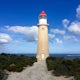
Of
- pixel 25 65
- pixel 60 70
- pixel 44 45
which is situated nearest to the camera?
pixel 60 70

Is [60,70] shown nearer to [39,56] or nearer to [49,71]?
[49,71]

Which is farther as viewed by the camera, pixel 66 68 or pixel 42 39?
pixel 42 39

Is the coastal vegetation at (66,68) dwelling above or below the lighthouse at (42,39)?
below

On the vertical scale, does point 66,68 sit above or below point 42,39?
below

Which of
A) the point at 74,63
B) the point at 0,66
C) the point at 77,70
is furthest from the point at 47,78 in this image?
the point at 0,66

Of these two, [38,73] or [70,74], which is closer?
[70,74]

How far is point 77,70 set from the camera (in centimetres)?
2058

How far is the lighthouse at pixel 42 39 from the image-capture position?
101 ft

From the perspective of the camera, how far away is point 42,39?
30.8m

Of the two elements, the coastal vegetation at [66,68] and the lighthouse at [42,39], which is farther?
the lighthouse at [42,39]

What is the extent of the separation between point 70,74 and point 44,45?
36.9ft

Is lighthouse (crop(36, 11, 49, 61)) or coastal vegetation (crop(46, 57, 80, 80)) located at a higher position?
lighthouse (crop(36, 11, 49, 61))

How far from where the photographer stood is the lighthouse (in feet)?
101

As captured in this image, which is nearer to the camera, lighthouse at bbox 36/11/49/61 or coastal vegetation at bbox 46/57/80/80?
coastal vegetation at bbox 46/57/80/80
